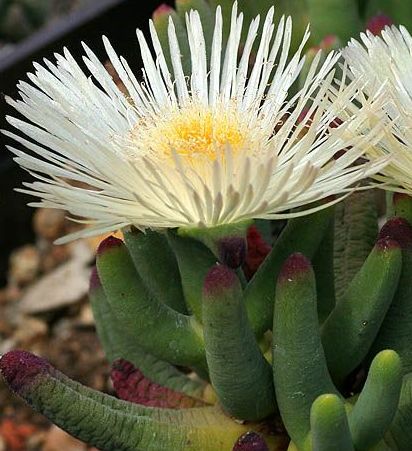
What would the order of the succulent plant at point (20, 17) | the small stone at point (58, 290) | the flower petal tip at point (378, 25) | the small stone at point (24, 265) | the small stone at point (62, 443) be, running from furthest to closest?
the succulent plant at point (20, 17), the small stone at point (24, 265), the small stone at point (58, 290), the small stone at point (62, 443), the flower petal tip at point (378, 25)

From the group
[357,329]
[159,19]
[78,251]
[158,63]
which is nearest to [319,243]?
[357,329]

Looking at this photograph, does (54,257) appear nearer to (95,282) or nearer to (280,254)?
(95,282)

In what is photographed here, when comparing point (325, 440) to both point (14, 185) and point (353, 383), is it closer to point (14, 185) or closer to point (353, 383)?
point (353, 383)

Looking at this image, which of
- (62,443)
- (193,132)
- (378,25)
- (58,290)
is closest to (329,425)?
(193,132)

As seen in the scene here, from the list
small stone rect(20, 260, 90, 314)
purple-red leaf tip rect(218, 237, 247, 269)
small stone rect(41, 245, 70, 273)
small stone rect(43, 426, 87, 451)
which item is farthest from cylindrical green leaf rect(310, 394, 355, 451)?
small stone rect(41, 245, 70, 273)

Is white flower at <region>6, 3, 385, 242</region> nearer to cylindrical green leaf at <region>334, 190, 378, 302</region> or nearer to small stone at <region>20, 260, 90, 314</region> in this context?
cylindrical green leaf at <region>334, 190, 378, 302</region>

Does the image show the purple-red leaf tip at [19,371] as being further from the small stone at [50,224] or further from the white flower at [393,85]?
the small stone at [50,224]

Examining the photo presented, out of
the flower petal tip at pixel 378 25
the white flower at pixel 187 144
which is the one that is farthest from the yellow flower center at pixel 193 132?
the flower petal tip at pixel 378 25
